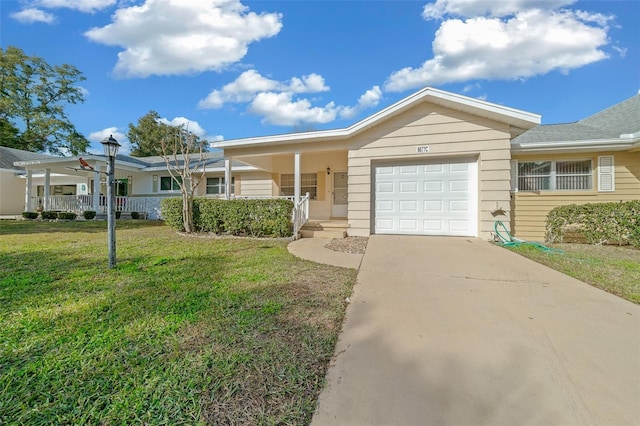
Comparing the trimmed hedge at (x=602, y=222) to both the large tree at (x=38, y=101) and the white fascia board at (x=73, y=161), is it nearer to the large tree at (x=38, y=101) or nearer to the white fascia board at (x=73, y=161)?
the white fascia board at (x=73, y=161)

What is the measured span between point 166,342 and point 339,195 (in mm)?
9483

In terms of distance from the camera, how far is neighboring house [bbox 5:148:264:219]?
13258 millimetres

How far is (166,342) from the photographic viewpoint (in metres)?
2.21

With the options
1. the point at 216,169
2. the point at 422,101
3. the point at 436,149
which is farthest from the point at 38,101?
the point at 436,149

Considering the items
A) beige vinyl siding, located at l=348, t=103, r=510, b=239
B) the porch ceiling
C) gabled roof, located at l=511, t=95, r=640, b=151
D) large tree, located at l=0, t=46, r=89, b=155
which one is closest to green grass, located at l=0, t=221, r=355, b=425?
beige vinyl siding, located at l=348, t=103, r=510, b=239

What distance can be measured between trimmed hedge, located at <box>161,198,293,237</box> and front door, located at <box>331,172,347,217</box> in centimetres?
397

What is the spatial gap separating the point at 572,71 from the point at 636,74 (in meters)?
1.87

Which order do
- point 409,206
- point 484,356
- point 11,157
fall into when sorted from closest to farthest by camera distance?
point 484,356, point 409,206, point 11,157

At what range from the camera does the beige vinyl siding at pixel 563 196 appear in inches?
301

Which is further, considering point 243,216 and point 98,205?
point 98,205

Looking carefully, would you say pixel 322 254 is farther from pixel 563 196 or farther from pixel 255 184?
pixel 255 184

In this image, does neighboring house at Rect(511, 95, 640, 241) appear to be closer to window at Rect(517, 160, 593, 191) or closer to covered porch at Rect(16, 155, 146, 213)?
window at Rect(517, 160, 593, 191)

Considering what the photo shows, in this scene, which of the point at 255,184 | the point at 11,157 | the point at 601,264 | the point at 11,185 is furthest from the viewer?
the point at 11,157

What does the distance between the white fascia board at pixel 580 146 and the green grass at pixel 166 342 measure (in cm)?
766
